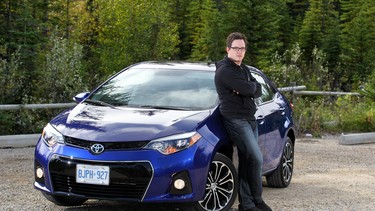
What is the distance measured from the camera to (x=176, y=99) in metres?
7.11

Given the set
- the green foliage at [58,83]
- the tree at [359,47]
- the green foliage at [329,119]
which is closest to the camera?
the green foliage at [58,83]

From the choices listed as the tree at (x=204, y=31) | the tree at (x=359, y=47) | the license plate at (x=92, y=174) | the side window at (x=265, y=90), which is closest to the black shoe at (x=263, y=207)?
the side window at (x=265, y=90)

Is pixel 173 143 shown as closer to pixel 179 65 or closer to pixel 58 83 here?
pixel 179 65

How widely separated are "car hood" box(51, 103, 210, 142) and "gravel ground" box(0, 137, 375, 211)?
74 cm

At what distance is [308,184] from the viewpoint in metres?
9.18

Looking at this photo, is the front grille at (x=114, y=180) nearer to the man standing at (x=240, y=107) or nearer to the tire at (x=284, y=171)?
the man standing at (x=240, y=107)

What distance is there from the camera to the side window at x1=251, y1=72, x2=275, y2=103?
816 cm

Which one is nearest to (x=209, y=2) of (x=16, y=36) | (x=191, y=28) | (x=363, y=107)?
(x=191, y=28)

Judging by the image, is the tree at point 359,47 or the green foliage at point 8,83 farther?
the tree at point 359,47

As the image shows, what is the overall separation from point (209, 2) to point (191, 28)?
485cm

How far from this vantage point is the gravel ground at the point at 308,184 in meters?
7.32

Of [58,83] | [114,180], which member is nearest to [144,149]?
[114,180]

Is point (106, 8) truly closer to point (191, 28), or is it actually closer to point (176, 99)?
point (191, 28)

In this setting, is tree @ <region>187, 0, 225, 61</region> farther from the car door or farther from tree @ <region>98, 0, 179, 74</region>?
the car door
